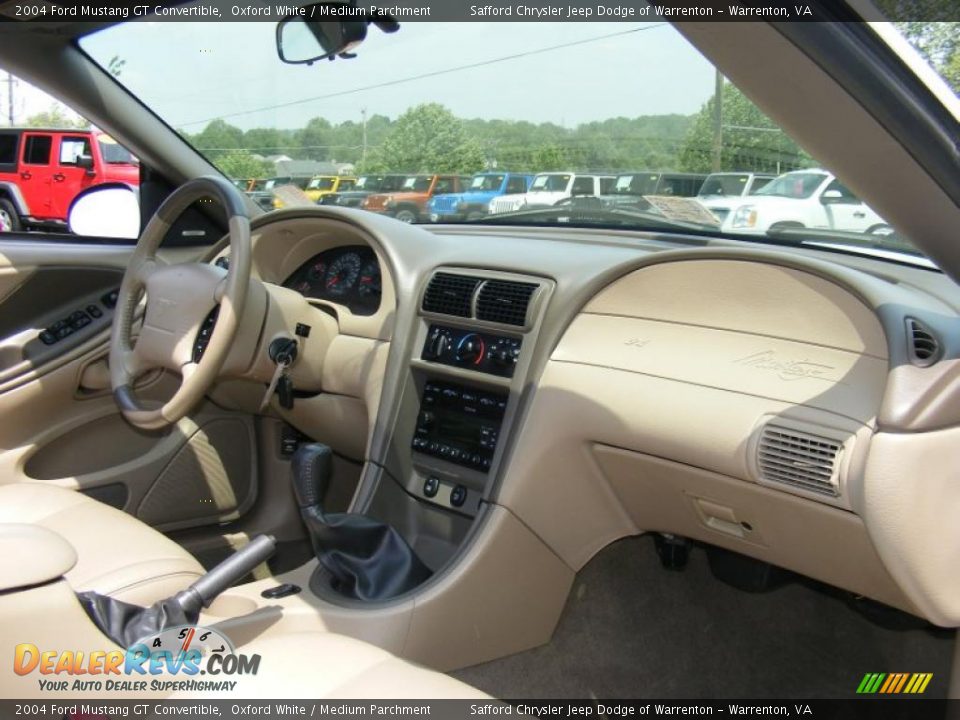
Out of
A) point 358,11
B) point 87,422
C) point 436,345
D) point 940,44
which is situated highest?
point 358,11

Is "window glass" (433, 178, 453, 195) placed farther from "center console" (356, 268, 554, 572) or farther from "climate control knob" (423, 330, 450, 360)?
"climate control knob" (423, 330, 450, 360)

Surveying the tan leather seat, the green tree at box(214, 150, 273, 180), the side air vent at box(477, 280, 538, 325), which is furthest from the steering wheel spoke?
the side air vent at box(477, 280, 538, 325)

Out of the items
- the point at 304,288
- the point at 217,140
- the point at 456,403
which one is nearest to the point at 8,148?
the point at 217,140

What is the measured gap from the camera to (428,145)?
3041mm

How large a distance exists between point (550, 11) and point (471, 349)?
91cm

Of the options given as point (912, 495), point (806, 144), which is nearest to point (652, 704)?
point (912, 495)

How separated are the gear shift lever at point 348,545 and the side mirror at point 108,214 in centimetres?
175

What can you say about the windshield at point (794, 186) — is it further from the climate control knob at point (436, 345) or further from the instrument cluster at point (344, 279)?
the instrument cluster at point (344, 279)

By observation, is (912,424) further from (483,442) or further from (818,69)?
(483,442)

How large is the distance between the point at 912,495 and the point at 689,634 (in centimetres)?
123

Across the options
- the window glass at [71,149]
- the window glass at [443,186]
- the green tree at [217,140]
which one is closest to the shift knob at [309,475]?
the window glass at [443,186]

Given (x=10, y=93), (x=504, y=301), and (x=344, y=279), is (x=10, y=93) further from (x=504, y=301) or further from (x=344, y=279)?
(x=504, y=301)

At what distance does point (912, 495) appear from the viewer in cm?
158

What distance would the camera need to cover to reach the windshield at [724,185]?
2.29 m
